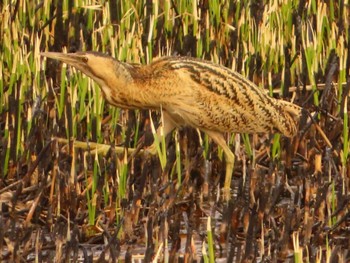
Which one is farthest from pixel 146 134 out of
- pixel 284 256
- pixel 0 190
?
pixel 284 256

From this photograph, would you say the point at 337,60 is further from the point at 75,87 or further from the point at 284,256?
the point at 284,256

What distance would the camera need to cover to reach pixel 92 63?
6.57 meters

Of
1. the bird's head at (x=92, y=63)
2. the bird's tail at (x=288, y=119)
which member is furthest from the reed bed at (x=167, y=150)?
the bird's head at (x=92, y=63)

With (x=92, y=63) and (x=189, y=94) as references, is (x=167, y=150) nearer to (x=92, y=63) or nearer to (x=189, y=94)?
(x=189, y=94)

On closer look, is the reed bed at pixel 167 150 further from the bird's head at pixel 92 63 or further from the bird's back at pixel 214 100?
the bird's head at pixel 92 63

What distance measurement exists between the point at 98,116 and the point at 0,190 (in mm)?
919

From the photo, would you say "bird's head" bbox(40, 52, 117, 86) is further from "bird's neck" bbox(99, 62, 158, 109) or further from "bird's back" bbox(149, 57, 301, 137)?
"bird's back" bbox(149, 57, 301, 137)

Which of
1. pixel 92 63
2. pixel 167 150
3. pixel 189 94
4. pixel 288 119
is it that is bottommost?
pixel 167 150

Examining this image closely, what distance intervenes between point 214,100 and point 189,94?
0.50 feet

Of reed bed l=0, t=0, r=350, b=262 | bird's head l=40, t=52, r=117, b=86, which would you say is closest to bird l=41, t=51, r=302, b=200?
bird's head l=40, t=52, r=117, b=86

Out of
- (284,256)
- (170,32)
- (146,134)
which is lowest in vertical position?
(284,256)

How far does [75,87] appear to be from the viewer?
7.21 m

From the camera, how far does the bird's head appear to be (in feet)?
21.5

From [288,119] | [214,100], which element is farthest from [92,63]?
[288,119]
